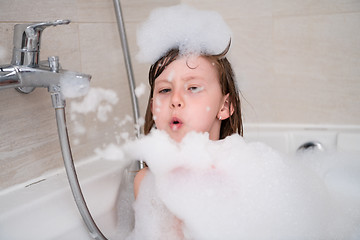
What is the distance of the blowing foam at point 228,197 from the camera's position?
840 millimetres

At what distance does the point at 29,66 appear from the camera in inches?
30.4

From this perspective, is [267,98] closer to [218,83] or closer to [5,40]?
[218,83]

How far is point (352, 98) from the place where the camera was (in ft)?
4.31

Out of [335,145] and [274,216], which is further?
[335,145]

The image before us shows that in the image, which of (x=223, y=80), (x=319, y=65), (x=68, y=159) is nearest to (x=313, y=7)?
(x=319, y=65)

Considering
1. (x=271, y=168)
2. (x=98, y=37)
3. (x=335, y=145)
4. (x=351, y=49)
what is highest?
(x=98, y=37)

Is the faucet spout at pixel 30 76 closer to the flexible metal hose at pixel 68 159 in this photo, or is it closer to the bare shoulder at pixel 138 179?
the flexible metal hose at pixel 68 159

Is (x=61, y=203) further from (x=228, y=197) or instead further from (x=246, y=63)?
(x=246, y=63)

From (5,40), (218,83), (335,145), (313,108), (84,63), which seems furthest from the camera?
(313,108)

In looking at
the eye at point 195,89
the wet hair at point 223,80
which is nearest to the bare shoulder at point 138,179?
the wet hair at point 223,80

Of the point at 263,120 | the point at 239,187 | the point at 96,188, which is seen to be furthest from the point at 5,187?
the point at 263,120

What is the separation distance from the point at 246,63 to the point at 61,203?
805 millimetres

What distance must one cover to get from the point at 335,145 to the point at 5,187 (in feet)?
3.07

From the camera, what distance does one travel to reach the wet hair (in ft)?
3.06
